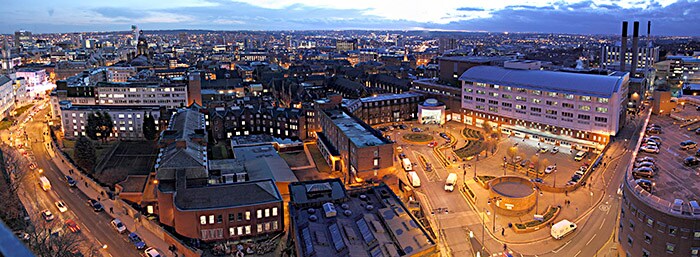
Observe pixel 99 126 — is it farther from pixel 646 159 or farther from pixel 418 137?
pixel 646 159

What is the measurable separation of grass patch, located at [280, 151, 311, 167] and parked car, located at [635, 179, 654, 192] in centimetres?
1985

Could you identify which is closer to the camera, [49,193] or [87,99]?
[49,193]

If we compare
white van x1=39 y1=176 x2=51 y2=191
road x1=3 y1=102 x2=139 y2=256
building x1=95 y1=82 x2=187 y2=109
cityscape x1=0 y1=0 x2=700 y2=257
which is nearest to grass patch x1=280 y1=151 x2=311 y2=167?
cityscape x1=0 y1=0 x2=700 y2=257

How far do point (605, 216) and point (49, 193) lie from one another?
95.0 feet

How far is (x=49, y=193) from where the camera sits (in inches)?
1111

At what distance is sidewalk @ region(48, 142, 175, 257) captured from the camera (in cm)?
2200

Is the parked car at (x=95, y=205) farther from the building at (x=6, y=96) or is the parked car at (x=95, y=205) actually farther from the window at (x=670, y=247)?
the building at (x=6, y=96)

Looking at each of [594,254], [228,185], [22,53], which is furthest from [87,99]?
[22,53]

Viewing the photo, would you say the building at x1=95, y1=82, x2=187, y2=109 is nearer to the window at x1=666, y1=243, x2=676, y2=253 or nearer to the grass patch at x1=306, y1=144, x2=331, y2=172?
the grass patch at x1=306, y1=144, x2=331, y2=172

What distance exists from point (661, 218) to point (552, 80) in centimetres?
2552

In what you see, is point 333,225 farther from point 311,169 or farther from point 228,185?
point 311,169

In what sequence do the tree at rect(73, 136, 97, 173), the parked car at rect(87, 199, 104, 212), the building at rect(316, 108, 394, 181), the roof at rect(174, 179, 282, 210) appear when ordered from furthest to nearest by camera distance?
the tree at rect(73, 136, 97, 173) → the building at rect(316, 108, 394, 181) → the parked car at rect(87, 199, 104, 212) → the roof at rect(174, 179, 282, 210)

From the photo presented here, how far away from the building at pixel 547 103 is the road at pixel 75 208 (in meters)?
29.2

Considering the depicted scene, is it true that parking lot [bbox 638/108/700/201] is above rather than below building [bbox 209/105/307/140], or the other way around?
above
